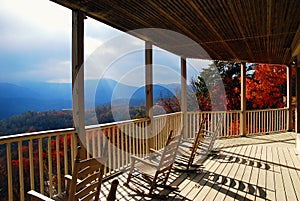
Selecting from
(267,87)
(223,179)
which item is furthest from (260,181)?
(267,87)

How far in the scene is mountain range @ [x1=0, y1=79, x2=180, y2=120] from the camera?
14.0 feet

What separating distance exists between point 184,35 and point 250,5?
1858mm

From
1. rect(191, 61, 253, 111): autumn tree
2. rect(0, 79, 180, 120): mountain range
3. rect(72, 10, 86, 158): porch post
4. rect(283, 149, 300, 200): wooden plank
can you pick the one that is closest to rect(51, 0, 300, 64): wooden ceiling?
rect(72, 10, 86, 158): porch post

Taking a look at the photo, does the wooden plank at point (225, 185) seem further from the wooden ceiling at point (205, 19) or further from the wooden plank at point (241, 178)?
the wooden ceiling at point (205, 19)

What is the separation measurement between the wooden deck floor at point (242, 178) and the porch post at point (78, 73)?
1185 millimetres

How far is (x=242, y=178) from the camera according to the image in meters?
4.31

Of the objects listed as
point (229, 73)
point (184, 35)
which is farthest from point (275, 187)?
point (229, 73)

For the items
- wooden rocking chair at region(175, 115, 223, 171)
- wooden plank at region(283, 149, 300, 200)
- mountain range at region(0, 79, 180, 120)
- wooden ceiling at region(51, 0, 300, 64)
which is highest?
wooden ceiling at region(51, 0, 300, 64)

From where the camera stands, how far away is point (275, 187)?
12.7ft

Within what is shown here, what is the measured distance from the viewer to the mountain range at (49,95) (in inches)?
168

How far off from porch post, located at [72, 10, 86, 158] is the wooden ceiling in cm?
22

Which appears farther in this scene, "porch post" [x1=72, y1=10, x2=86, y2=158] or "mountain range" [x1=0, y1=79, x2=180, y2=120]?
"mountain range" [x1=0, y1=79, x2=180, y2=120]

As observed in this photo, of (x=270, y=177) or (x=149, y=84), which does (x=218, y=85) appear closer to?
(x=149, y=84)

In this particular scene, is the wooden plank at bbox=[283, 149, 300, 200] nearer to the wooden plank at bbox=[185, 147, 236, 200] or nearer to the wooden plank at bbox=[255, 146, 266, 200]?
the wooden plank at bbox=[255, 146, 266, 200]
